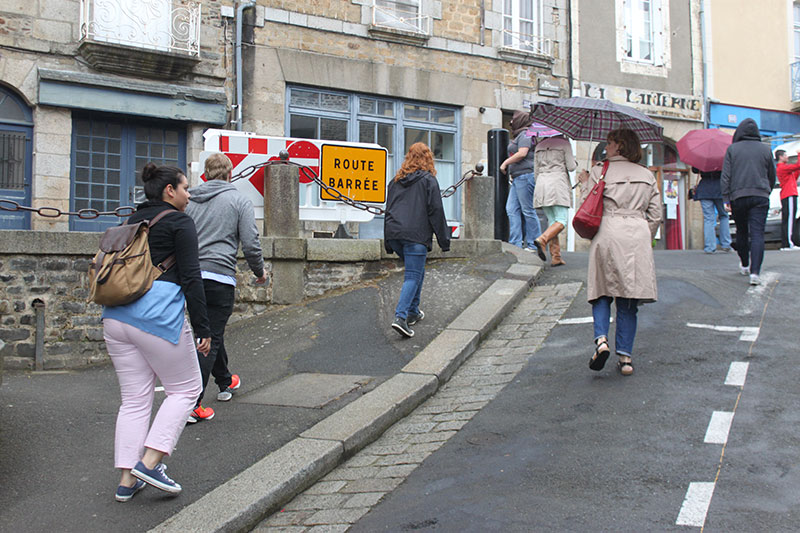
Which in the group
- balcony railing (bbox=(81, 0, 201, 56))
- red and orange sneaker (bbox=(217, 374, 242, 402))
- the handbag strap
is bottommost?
red and orange sneaker (bbox=(217, 374, 242, 402))

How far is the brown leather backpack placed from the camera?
3863mm

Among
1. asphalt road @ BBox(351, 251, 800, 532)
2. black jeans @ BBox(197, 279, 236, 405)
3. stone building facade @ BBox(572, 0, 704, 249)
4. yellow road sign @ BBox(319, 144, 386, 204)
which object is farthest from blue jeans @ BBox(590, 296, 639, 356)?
stone building facade @ BBox(572, 0, 704, 249)

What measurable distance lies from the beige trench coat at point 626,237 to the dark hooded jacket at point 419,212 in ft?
5.01

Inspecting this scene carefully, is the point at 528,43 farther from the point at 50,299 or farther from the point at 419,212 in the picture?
the point at 50,299

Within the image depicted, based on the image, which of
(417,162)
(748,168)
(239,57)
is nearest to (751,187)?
(748,168)

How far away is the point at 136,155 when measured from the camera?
13336mm

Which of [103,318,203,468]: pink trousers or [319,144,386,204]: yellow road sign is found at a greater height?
[319,144,386,204]: yellow road sign

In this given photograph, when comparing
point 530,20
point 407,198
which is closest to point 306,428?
point 407,198

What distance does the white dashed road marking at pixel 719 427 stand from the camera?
4.55m

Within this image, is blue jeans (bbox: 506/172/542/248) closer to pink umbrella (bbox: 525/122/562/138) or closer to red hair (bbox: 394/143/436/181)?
pink umbrella (bbox: 525/122/562/138)

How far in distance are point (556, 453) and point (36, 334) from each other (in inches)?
221

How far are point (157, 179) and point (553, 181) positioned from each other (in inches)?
219

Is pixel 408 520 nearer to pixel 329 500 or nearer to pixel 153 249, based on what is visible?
pixel 329 500

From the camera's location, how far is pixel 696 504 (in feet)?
12.3
